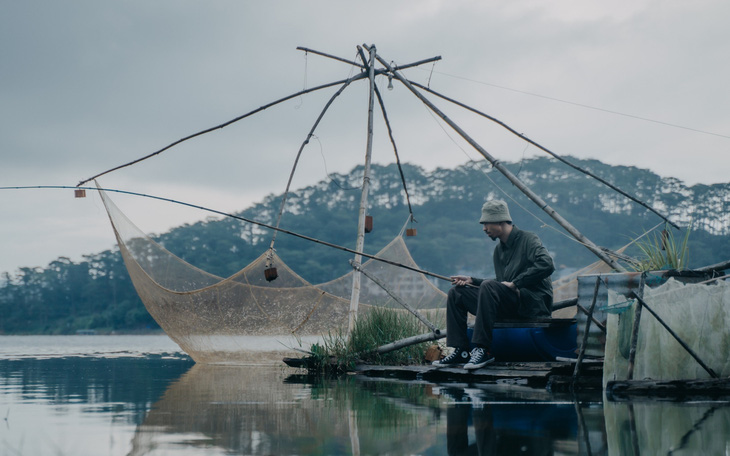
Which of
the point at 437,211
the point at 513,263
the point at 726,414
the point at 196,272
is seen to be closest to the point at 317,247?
the point at 437,211

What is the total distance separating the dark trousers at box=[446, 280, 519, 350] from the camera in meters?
6.59

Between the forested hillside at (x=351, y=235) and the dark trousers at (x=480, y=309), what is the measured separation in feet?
132

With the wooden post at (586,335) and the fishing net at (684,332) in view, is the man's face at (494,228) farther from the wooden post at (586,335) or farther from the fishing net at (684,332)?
the fishing net at (684,332)

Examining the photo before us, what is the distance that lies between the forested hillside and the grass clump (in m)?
38.7

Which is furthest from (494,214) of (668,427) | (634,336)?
(668,427)

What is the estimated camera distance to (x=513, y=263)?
22.6ft

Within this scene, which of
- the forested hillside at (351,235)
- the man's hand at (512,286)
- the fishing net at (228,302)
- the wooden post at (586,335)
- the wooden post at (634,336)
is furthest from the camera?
the forested hillside at (351,235)

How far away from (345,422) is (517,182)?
4.48m

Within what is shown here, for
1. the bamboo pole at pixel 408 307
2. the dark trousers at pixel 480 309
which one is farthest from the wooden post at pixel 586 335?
the bamboo pole at pixel 408 307

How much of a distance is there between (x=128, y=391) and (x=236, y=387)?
779 millimetres

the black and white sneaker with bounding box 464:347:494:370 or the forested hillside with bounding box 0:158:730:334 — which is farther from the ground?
the forested hillside with bounding box 0:158:730:334

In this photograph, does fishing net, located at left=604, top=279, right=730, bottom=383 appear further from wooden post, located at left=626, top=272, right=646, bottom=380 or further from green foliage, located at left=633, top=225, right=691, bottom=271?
green foliage, located at left=633, top=225, right=691, bottom=271

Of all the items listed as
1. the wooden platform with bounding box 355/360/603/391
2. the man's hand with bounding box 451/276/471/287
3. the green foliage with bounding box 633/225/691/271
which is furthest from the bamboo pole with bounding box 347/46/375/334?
the green foliage with bounding box 633/225/691/271

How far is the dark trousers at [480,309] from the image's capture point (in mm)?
6586
